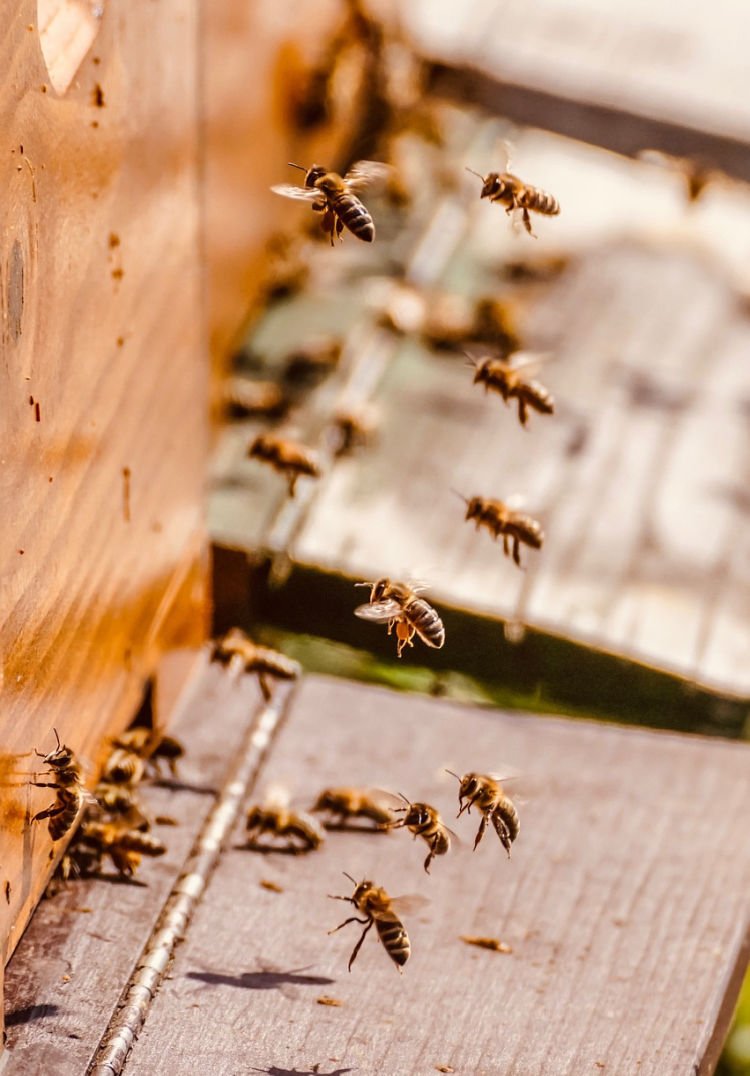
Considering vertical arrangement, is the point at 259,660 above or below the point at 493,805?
above

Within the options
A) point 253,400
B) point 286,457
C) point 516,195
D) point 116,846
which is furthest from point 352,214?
point 253,400

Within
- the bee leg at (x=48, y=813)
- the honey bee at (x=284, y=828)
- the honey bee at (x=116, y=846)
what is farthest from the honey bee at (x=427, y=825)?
the bee leg at (x=48, y=813)

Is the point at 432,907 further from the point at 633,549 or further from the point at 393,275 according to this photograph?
the point at 393,275

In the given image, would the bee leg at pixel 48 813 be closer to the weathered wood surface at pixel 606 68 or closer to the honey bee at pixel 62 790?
the honey bee at pixel 62 790

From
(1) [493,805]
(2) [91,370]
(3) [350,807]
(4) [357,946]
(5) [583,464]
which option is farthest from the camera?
(5) [583,464]

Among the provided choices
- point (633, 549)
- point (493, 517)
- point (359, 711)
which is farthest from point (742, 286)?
point (359, 711)

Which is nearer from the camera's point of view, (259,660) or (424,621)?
(424,621)

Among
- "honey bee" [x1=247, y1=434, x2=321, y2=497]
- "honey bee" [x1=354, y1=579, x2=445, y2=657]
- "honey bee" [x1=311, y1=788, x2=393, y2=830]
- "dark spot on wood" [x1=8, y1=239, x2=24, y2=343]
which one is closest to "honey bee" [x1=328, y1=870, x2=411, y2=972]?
"honey bee" [x1=311, y1=788, x2=393, y2=830]

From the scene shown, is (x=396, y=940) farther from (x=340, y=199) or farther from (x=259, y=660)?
(x=340, y=199)
